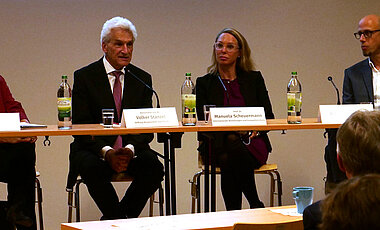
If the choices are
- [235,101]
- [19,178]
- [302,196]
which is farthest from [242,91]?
[302,196]

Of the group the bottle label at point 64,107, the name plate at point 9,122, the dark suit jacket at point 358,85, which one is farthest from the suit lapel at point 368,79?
the name plate at point 9,122

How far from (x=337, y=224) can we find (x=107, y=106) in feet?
9.73

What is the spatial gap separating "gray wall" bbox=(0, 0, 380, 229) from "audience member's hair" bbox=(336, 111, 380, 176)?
3741 mm

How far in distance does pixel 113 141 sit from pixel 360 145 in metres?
2.47

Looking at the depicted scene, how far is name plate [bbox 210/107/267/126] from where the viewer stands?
341cm

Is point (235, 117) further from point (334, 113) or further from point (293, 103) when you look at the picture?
point (334, 113)

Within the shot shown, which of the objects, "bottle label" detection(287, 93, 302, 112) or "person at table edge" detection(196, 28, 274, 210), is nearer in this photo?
"bottle label" detection(287, 93, 302, 112)

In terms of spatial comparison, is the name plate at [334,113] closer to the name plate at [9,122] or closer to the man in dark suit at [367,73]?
the man in dark suit at [367,73]

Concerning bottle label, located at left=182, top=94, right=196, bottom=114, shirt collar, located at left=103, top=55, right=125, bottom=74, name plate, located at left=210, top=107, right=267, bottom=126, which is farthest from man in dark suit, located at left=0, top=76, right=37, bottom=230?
name plate, located at left=210, top=107, right=267, bottom=126

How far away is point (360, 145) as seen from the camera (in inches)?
60.2

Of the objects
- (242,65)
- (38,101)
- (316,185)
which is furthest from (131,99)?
(316,185)

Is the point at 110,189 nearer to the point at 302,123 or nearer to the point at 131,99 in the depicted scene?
the point at 131,99

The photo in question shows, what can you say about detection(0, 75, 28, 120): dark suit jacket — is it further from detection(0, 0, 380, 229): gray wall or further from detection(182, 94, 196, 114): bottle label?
detection(0, 0, 380, 229): gray wall

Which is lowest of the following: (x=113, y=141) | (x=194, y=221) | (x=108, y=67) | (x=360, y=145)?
(x=194, y=221)
